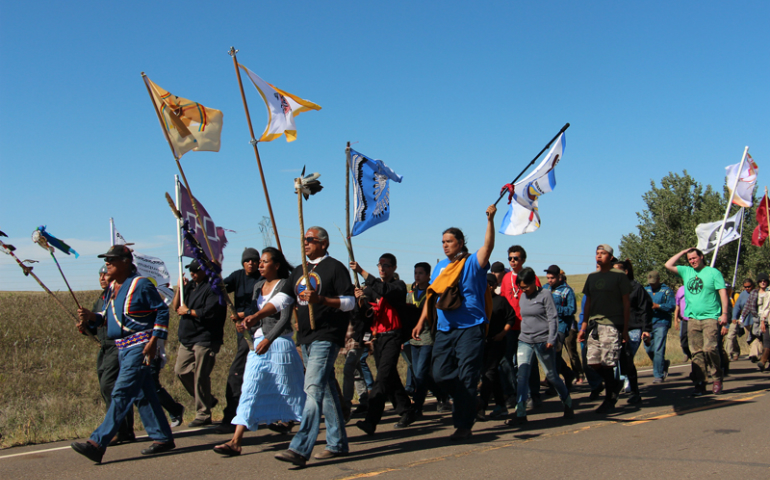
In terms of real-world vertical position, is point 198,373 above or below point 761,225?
below

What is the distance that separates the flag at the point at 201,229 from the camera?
30.7 ft

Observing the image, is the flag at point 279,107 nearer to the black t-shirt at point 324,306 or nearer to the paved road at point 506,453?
the black t-shirt at point 324,306

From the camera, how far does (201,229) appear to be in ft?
29.8

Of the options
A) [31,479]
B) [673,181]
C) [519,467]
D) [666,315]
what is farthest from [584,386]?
[673,181]

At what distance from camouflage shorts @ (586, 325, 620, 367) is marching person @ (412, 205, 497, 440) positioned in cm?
209

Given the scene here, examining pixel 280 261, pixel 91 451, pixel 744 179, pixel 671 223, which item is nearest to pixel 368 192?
pixel 280 261

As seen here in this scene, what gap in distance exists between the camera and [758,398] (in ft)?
27.9

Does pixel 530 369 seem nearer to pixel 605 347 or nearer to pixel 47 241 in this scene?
pixel 605 347

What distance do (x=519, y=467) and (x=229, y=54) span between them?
20.1 feet

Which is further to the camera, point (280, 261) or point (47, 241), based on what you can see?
point (47, 241)

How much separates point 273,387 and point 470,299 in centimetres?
201

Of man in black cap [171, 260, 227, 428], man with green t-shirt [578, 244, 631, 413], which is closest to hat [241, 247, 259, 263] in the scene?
man in black cap [171, 260, 227, 428]

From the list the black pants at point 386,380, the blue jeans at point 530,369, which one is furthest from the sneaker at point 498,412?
the black pants at point 386,380

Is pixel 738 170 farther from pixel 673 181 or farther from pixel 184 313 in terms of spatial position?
pixel 673 181
